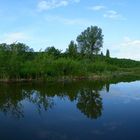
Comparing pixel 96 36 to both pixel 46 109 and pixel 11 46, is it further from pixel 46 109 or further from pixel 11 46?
pixel 46 109

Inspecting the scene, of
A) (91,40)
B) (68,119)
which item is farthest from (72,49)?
(68,119)

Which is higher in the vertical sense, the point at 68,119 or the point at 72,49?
the point at 72,49

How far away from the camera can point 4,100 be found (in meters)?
19.9

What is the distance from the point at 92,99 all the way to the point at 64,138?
1009 centimetres

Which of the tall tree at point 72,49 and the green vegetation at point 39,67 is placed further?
the tall tree at point 72,49

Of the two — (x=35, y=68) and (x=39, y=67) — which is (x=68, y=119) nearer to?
(x=35, y=68)

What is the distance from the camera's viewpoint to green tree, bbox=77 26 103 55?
67.6 metres

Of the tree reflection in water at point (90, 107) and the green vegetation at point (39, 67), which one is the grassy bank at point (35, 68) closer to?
the green vegetation at point (39, 67)

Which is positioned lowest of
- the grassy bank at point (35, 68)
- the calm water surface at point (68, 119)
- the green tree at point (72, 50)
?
the calm water surface at point (68, 119)

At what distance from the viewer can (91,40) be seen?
221ft

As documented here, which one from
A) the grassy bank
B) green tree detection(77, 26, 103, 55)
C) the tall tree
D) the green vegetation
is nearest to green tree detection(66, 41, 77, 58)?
the tall tree

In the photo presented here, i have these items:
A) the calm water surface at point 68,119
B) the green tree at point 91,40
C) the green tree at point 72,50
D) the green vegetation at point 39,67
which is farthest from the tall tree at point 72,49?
the calm water surface at point 68,119

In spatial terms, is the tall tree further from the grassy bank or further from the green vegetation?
the grassy bank

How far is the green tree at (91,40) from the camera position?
222 feet
